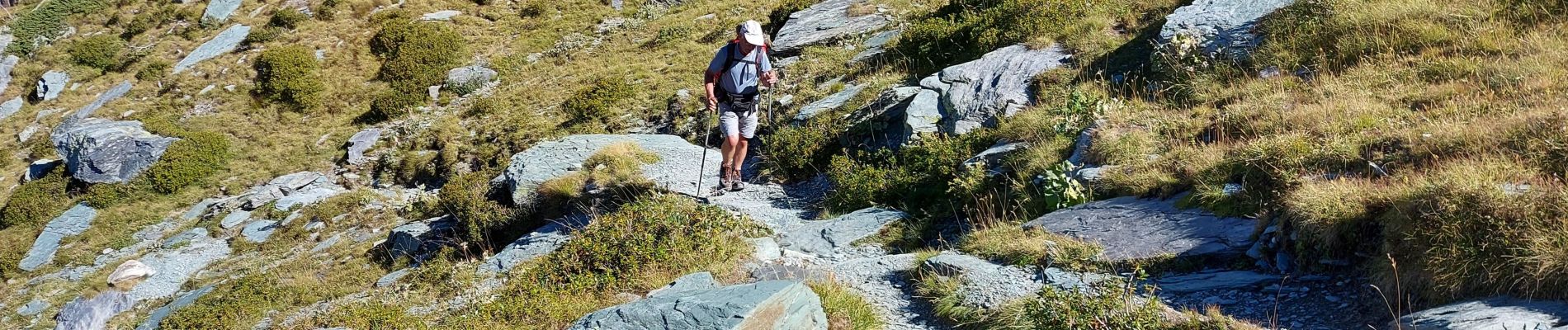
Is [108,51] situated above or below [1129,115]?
below

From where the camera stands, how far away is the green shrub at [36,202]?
1819 cm

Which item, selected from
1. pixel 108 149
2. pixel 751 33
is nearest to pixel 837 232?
pixel 751 33

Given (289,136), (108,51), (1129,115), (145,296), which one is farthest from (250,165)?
(1129,115)

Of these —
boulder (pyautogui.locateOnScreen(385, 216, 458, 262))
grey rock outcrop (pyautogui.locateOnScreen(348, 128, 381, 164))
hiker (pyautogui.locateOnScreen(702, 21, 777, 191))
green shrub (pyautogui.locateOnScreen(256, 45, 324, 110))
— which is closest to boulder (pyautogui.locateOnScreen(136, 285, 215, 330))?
boulder (pyautogui.locateOnScreen(385, 216, 458, 262))

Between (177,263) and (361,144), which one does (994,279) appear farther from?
(361,144)

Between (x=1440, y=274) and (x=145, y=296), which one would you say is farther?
(x=145, y=296)

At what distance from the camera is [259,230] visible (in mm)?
15852

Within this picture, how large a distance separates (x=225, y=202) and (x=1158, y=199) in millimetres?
16990

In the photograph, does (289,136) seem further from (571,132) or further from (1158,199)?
(1158,199)

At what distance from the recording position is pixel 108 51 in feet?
81.8

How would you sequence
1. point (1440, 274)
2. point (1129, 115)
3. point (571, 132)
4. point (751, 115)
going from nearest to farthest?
point (1440, 274) → point (1129, 115) → point (751, 115) → point (571, 132)

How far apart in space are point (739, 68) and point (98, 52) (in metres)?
23.7

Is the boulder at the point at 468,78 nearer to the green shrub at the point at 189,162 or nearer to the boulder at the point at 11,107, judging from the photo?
the green shrub at the point at 189,162

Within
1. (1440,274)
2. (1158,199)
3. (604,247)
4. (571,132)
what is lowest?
(571,132)
